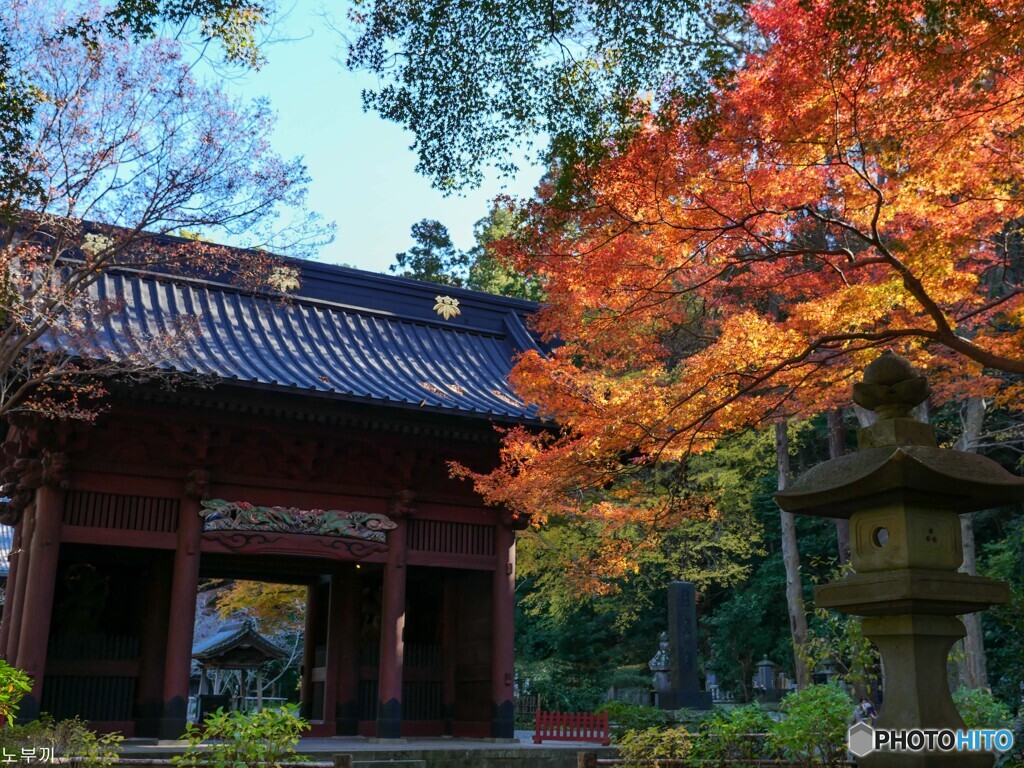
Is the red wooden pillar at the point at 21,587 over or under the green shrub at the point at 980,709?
over

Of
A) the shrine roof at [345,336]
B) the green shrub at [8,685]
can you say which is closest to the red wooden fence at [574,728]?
the shrine roof at [345,336]

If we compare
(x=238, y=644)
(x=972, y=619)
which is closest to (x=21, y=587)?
(x=238, y=644)

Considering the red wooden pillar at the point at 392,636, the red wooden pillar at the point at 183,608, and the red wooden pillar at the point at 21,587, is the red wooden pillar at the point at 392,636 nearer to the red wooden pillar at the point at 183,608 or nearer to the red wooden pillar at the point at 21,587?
the red wooden pillar at the point at 183,608

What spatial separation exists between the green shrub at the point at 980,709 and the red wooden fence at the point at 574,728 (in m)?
6.00

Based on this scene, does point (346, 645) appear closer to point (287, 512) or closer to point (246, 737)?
point (287, 512)

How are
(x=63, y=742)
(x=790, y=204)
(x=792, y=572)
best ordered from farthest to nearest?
1. (x=792, y=572)
2. (x=63, y=742)
3. (x=790, y=204)

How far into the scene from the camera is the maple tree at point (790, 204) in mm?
7938

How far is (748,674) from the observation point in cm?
2712

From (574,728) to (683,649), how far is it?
5.89m

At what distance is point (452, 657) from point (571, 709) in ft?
35.8

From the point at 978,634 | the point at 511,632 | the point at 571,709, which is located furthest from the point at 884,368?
the point at 571,709

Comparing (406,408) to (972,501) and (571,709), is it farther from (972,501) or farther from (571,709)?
(571,709)

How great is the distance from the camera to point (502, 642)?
559 inches

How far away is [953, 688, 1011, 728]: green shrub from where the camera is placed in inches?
387
